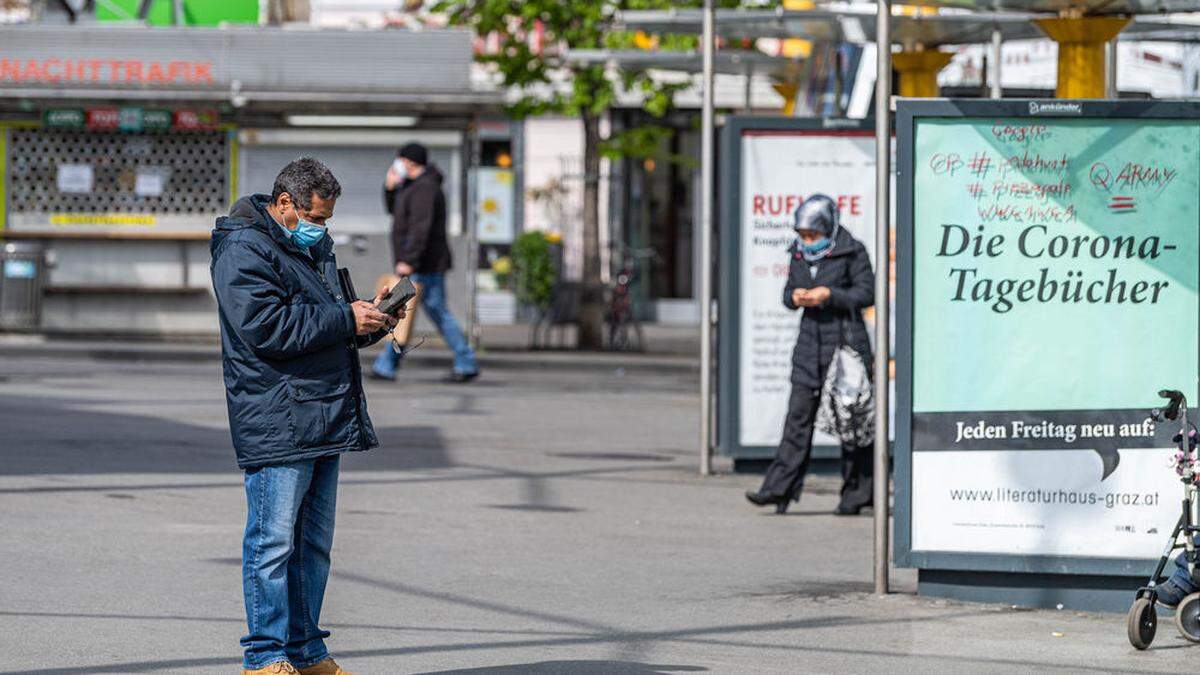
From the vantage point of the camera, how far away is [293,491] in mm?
6375

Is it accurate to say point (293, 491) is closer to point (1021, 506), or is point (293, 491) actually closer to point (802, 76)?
point (1021, 506)

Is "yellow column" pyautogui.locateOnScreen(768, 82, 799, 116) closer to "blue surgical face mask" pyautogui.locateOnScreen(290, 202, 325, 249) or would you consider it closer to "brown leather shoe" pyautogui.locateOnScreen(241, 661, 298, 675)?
"blue surgical face mask" pyautogui.locateOnScreen(290, 202, 325, 249)

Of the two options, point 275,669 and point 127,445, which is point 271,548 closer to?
point 275,669

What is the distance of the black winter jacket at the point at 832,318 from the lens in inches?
440

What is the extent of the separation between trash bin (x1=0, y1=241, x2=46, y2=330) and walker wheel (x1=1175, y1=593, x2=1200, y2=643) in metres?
18.7

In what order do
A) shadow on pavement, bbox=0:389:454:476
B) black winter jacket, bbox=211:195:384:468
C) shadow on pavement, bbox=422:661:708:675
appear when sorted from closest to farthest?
1. black winter jacket, bbox=211:195:384:468
2. shadow on pavement, bbox=422:661:708:675
3. shadow on pavement, bbox=0:389:454:476

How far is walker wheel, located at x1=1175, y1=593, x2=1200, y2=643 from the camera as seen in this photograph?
7789 mm

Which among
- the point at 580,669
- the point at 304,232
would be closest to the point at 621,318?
the point at 580,669

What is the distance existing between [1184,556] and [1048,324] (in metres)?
1.23

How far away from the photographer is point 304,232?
6363mm

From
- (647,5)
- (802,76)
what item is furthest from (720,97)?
(802,76)

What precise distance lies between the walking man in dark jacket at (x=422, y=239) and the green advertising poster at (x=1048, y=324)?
1023 cm

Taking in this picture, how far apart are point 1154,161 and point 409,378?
12152mm

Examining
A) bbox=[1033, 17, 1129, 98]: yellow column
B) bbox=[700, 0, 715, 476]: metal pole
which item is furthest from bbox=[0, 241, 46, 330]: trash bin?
bbox=[1033, 17, 1129, 98]: yellow column
